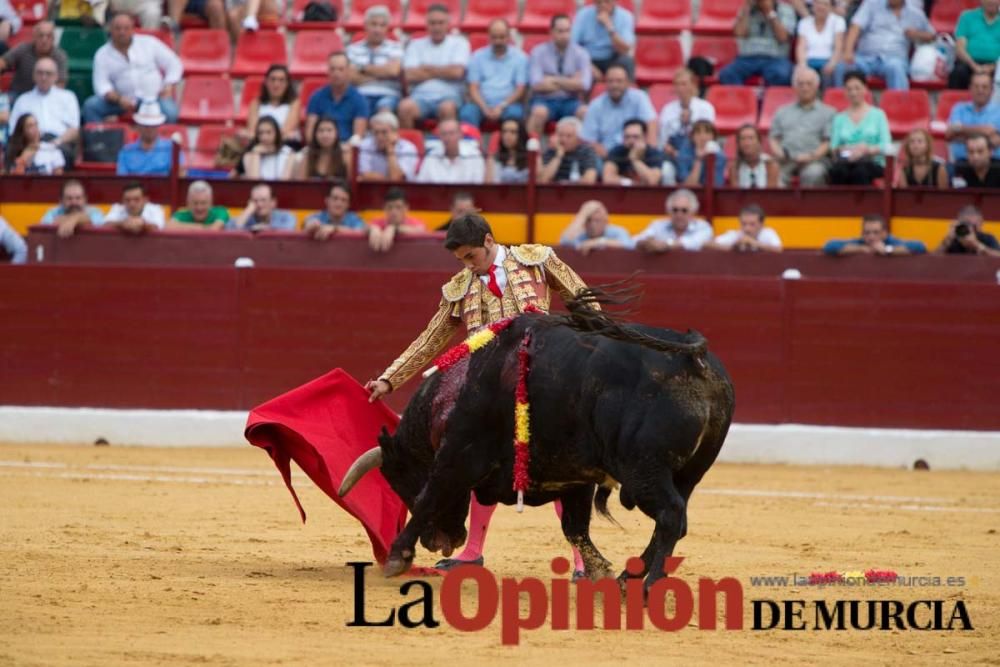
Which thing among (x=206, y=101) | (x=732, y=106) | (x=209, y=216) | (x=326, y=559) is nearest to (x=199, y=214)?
(x=209, y=216)

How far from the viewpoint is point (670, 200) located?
10.8 metres

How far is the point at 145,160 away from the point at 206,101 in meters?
1.63

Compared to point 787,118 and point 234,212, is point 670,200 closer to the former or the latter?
point 787,118

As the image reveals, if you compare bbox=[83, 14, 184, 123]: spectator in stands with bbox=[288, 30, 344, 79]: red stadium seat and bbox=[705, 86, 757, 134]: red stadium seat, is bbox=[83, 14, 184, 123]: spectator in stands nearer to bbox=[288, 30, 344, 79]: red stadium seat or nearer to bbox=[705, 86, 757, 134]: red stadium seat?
bbox=[288, 30, 344, 79]: red stadium seat

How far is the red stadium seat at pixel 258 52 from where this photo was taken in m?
13.7

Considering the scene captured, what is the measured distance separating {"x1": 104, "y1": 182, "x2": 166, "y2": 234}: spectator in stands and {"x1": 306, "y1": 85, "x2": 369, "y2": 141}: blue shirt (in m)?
1.40

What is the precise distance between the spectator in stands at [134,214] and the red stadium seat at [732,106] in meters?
4.11

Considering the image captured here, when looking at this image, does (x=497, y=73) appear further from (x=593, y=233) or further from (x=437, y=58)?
(x=593, y=233)

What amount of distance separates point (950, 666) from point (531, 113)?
792cm

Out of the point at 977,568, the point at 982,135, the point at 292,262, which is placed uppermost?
the point at 982,135

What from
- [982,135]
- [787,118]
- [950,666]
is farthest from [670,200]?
[950,666]

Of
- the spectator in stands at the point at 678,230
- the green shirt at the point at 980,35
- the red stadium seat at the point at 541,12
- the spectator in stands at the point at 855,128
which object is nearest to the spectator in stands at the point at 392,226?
the spectator in stands at the point at 678,230

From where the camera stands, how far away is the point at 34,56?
12938 mm

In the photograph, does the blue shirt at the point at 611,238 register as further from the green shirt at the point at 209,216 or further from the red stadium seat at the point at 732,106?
the green shirt at the point at 209,216
